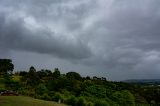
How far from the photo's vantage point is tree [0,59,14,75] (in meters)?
147

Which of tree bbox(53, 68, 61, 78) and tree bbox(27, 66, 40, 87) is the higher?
tree bbox(53, 68, 61, 78)

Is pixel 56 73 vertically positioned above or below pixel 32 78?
above

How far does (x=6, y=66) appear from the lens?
148625mm

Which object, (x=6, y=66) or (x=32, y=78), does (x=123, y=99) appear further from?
(x=6, y=66)

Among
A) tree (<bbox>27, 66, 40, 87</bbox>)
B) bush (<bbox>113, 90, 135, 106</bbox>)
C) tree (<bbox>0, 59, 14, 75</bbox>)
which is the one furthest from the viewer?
tree (<bbox>0, 59, 14, 75</bbox>)

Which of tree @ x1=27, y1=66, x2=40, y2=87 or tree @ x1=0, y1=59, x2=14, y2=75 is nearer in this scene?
tree @ x1=27, y1=66, x2=40, y2=87

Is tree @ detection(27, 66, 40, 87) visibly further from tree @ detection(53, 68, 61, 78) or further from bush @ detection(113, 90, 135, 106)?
bush @ detection(113, 90, 135, 106)

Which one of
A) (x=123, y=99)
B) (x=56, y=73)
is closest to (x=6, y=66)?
(x=56, y=73)

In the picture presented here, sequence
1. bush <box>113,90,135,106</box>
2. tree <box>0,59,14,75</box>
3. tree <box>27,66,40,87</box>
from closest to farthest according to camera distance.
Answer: bush <box>113,90,135,106</box>, tree <box>27,66,40,87</box>, tree <box>0,59,14,75</box>

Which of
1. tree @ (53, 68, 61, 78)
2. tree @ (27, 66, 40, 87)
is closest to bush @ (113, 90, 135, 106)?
tree @ (27, 66, 40, 87)

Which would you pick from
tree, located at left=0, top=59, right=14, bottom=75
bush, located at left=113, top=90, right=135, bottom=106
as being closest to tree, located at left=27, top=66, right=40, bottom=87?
tree, located at left=0, top=59, right=14, bottom=75

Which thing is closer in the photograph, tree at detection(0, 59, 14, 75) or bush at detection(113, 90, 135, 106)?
bush at detection(113, 90, 135, 106)

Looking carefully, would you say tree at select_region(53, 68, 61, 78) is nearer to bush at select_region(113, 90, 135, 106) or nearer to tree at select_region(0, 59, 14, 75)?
tree at select_region(0, 59, 14, 75)

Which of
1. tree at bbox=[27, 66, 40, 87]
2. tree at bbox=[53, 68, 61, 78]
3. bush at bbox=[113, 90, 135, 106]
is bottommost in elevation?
bush at bbox=[113, 90, 135, 106]
